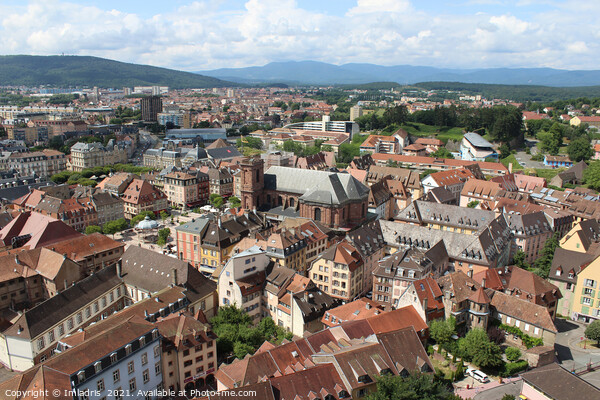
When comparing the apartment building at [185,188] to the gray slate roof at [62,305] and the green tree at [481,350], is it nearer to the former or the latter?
the gray slate roof at [62,305]

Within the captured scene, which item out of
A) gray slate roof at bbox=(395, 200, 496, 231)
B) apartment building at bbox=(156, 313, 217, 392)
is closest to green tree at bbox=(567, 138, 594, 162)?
gray slate roof at bbox=(395, 200, 496, 231)

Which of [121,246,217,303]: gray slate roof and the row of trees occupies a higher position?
[121,246,217,303]: gray slate roof

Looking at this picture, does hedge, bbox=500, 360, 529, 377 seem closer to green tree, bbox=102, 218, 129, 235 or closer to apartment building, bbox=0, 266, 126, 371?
apartment building, bbox=0, 266, 126, 371

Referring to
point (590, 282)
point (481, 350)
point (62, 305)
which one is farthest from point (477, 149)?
point (62, 305)

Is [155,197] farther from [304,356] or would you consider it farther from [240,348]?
[304,356]

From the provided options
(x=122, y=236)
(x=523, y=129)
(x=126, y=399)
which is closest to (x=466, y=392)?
(x=126, y=399)

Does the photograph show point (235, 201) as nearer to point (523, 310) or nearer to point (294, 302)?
point (294, 302)
